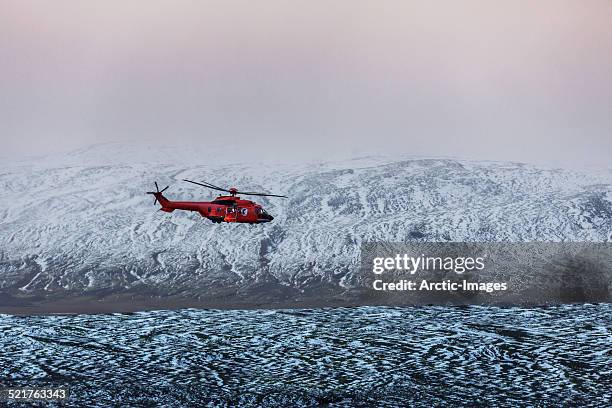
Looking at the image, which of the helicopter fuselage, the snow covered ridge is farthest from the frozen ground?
the snow covered ridge

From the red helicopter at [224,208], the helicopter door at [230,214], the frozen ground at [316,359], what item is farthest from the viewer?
the helicopter door at [230,214]

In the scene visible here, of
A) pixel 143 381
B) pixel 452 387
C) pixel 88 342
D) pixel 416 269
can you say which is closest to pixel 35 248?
pixel 416 269

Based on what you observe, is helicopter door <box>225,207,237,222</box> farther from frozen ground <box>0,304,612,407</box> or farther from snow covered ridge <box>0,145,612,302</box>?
snow covered ridge <box>0,145,612,302</box>

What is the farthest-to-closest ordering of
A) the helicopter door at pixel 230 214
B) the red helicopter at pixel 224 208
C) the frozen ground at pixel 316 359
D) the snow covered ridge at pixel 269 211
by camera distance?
1. the snow covered ridge at pixel 269 211
2. the helicopter door at pixel 230 214
3. the red helicopter at pixel 224 208
4. the frozen ground at pixel 316 359

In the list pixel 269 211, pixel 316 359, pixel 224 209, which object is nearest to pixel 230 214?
pixel 224 209

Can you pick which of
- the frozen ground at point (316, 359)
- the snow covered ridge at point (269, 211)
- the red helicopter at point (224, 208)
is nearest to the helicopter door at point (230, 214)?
the red helicopter at point (224, 208)

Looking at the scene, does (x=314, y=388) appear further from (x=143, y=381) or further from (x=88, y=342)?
(x=88, y=342)

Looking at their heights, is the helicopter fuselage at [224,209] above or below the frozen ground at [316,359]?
above

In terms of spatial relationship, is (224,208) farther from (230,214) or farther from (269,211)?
(269,211)

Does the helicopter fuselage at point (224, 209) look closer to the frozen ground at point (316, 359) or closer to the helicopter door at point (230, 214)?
Result: the helicopter door at point (230, 214)
